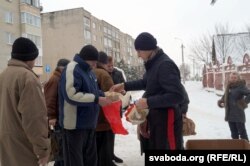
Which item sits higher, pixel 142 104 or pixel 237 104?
pixel 142 104

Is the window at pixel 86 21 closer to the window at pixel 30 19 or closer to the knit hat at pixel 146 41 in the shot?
the window at pixel 30 19

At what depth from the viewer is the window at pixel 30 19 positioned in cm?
4606

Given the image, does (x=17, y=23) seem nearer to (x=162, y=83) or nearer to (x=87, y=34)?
(x=87, y=34)

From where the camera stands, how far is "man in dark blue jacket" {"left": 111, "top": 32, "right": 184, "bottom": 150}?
3451 millimetres

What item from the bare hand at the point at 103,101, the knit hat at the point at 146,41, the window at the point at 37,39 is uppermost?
the window at the point at 37,39

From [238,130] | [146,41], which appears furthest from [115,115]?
[238,130]

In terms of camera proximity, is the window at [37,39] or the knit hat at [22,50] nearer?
the knit hat at [22,50]

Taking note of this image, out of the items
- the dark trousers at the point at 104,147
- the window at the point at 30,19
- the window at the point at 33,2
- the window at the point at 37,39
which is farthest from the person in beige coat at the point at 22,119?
the window at the point at 33,2

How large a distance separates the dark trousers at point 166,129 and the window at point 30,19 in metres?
45.1

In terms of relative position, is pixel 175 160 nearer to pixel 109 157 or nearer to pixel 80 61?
pixel 80 61

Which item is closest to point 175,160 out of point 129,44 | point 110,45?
point 110,45

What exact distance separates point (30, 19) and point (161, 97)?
4653 centimetres

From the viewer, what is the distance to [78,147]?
14.1 ft

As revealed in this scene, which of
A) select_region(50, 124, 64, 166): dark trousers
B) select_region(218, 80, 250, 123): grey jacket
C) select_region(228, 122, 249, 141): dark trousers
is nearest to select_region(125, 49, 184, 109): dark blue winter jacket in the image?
select_region(50, 124, 64, 166): dark trousers
